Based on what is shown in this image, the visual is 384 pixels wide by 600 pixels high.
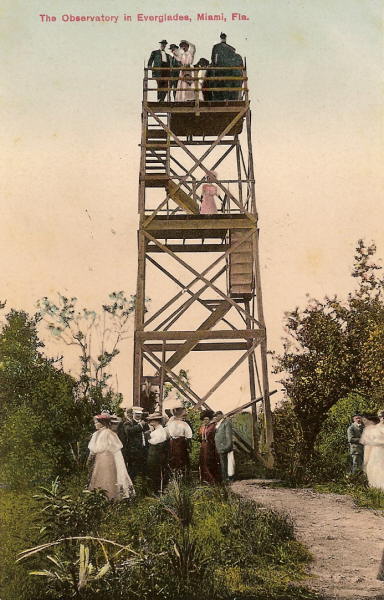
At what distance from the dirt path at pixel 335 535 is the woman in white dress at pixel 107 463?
222cm

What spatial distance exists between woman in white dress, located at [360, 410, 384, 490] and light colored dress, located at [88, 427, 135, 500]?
4867 mm

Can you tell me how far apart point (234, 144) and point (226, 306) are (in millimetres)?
3927

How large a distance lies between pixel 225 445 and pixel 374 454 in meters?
2.89

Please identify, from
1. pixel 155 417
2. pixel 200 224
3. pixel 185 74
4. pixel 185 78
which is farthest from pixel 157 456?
pixel 185 74

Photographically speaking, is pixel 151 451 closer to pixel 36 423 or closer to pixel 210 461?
pixel 210 461

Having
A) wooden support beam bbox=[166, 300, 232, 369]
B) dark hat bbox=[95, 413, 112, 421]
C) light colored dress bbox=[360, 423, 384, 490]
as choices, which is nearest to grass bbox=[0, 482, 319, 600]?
dark hat bbox=[95, 413, 112, 421]

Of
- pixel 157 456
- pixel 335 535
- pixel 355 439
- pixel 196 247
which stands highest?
pixel 196 247

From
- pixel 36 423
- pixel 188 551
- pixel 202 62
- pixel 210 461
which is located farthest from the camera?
pixel 202 62

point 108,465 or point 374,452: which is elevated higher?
point 374,452

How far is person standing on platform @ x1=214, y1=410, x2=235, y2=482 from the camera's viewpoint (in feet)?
36.0

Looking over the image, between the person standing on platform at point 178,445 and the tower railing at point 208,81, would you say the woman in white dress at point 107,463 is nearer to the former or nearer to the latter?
the person standing on platform at point 178,445

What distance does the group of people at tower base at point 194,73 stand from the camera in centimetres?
1321

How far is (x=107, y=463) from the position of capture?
915 centimetres

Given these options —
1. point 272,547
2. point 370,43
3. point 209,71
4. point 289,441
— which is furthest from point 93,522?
point 209,71
